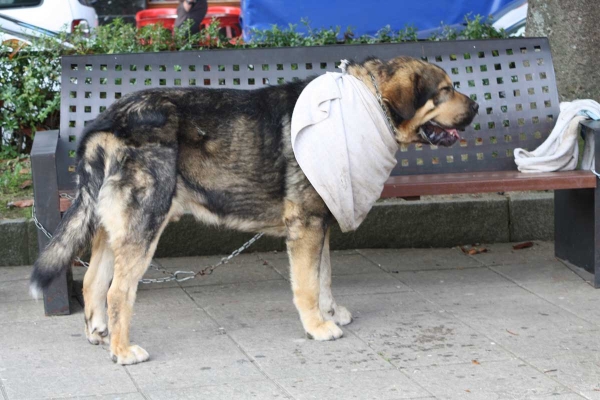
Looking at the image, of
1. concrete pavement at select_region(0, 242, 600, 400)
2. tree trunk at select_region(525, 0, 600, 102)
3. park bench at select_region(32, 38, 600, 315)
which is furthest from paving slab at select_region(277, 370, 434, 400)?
tree trunk at select_region(525, 0, 600, 102)

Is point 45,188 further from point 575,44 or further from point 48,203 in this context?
point 575,44

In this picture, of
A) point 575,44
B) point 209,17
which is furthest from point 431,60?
point 209,17

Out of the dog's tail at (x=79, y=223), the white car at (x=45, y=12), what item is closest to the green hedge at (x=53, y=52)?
the dog's tail at (x=79, y=223)

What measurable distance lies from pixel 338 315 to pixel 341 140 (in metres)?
1.11

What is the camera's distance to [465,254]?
687 cm

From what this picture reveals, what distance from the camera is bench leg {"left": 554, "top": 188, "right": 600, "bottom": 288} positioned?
5.94 metres

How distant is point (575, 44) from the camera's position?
761cm

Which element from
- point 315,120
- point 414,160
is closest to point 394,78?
point 315,120

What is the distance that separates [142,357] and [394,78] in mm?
2066

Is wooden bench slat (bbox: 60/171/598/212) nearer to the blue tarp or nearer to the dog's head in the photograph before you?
the dog's head

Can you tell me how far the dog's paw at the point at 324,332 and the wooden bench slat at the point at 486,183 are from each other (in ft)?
3.30

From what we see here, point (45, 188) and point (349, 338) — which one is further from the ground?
point (45, 188)

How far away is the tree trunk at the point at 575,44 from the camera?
7547 millimetres

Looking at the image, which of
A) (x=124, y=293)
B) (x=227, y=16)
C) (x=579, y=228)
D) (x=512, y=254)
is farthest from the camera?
(x=227, y=16)
